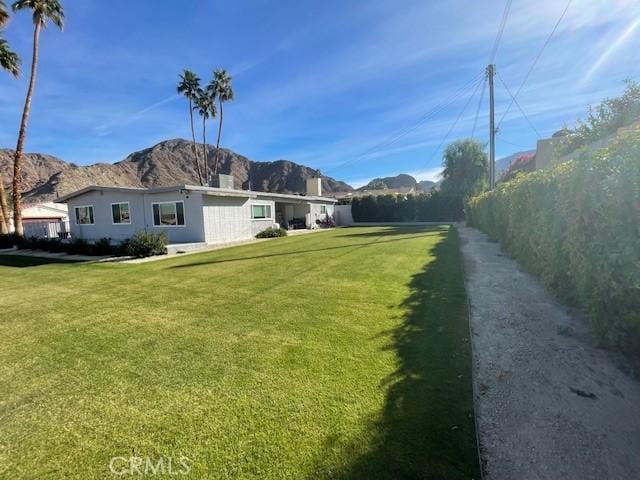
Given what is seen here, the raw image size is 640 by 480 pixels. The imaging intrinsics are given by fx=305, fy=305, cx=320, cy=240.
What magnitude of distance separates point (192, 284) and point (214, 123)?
34194 millimetres

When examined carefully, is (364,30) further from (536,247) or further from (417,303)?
(417,303)

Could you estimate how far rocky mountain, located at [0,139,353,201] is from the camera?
75688 mm

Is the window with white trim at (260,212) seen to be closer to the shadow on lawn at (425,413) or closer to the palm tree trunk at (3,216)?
the palm tree trunk at (3,216)

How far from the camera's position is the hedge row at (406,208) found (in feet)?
105

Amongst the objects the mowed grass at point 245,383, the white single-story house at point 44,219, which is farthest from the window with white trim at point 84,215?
the mowed grass at point 245,383

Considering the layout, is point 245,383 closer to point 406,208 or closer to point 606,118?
point 606,118

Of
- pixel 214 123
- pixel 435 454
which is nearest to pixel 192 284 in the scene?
pixel 435 454

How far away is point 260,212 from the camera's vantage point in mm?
19828

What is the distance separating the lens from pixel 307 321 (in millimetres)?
4488

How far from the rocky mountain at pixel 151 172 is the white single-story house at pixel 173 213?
53049 mm

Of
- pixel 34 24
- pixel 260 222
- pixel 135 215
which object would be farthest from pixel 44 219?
pixel 260 222

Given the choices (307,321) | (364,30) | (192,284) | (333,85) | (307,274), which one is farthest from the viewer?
(333,85)

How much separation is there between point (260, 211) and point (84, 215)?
10513 millimetres

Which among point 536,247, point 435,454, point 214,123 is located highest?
point 214,123
